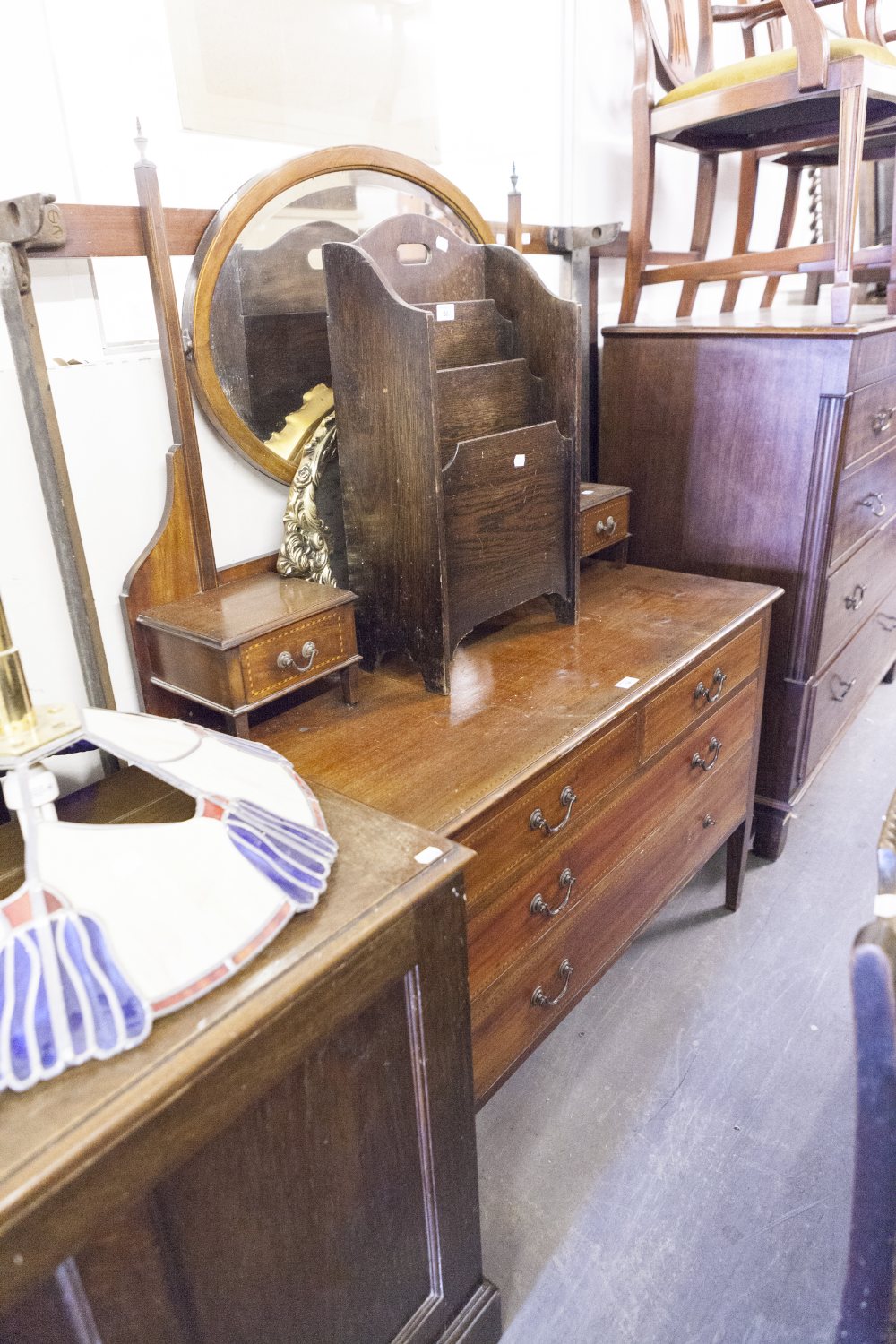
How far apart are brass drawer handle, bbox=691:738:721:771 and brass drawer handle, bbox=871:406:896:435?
93 centimetres

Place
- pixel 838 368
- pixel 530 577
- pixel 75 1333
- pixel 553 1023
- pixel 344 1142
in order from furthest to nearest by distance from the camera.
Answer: pixel 838 368 < pixel 530 577 < pixel 553 1023 < pixel 344 1142 < pixel 75 1333

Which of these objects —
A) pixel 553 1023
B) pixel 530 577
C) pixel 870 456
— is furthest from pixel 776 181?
pixel 553 1023

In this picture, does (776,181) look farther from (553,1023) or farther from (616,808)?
(553,1023)

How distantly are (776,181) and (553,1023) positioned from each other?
320 cm

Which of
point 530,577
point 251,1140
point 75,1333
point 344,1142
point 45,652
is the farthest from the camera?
A: point 530,577

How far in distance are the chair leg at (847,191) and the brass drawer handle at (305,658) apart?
1.38 metres

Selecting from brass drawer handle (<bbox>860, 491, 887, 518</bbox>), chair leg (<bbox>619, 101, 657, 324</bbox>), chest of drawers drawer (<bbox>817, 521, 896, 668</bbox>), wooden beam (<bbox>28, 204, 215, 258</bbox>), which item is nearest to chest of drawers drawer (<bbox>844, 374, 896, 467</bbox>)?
brass drawer handle (<bbox>860, 491, 887, 518</bbox>)

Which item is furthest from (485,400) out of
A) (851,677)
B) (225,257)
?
(851,677)

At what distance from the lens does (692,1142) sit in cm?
158

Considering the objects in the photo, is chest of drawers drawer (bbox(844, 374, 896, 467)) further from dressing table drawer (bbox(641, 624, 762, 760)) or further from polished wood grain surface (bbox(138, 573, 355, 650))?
polished wood grain surface (bbox(138, 573, 355, 650))

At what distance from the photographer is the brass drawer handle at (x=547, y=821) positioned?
1280 millimetres

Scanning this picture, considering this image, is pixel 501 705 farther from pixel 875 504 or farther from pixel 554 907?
pixel 875 504

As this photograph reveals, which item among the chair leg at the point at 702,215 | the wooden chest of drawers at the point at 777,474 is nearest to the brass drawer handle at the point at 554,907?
the wooden chest of drawers at the point at 777,474

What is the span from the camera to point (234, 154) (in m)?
1.47
